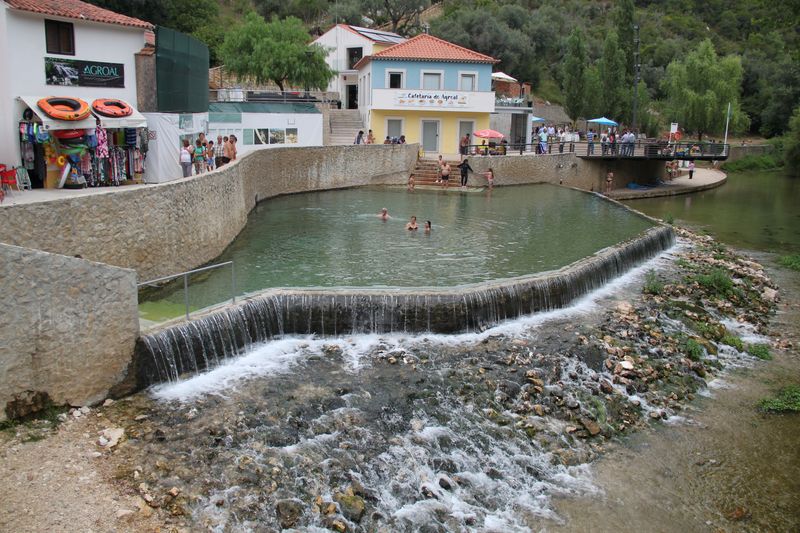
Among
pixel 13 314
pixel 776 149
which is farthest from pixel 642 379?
pixel 776 149

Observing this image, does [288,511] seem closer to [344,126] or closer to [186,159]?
[186,159]

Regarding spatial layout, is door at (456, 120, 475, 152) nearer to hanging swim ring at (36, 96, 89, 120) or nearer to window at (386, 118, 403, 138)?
window at (386, 118, 403, 138)

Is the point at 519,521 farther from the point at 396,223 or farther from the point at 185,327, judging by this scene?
the point at 396,223

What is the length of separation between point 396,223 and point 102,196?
42.0 ft

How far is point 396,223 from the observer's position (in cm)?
2666

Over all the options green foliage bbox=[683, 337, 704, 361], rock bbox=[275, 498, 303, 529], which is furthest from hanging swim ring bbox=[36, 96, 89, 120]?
green foliage bbox=[683, 337, 704, 361]

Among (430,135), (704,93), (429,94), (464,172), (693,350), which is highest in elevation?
(704,93)

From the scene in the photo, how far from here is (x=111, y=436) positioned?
11117 millimetres

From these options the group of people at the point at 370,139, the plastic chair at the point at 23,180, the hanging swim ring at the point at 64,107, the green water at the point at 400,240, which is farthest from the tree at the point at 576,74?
the plastic chair at the point at 23,180

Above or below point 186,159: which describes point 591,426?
below

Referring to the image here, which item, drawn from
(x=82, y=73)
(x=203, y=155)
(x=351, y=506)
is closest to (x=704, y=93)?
(x=203, y=155)

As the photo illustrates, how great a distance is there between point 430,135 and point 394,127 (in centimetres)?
213

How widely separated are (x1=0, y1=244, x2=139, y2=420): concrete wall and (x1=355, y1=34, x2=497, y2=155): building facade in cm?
3182

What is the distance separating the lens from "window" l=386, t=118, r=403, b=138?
43438 mm
